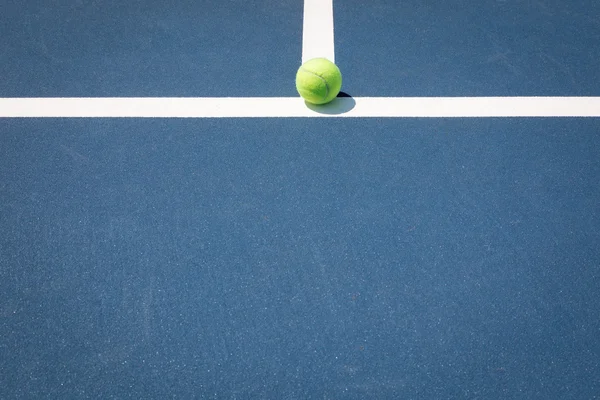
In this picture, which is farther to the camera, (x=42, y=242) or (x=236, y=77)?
(x=236, y=77)

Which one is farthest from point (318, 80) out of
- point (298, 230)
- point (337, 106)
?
point (298, 230)

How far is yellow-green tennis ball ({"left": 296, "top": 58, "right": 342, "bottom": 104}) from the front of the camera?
3.28m

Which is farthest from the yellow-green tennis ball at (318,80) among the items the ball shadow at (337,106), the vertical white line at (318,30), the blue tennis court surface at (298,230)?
the vertical white line at (318,30)

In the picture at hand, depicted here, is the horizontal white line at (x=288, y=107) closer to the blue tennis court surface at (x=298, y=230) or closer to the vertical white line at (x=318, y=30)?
the blue tennis court surface at (x=298, y=230)

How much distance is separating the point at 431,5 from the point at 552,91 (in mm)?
1535

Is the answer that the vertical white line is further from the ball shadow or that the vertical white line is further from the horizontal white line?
the horizontal white line

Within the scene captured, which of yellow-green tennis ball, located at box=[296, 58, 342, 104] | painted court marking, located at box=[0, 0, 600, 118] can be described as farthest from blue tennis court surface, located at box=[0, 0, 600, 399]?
yellow-green tennis ball, located at box=[296, 58, 342, 104]

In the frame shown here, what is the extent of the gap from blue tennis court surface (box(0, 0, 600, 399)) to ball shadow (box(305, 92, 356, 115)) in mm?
114

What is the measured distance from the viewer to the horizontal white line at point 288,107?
3465mm

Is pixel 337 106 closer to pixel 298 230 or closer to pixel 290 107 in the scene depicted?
pixel 290 107

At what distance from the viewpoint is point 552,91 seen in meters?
3.61

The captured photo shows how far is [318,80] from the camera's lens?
3273 mm

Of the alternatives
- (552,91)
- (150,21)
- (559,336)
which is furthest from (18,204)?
(552,91)

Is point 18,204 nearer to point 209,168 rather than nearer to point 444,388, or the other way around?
point 209,168
